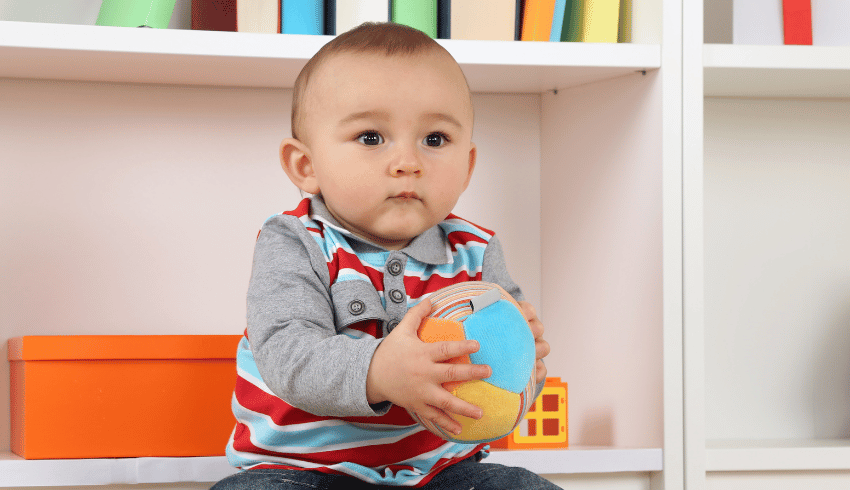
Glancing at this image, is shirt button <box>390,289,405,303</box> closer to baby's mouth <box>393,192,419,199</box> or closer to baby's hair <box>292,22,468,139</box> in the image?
baby's mouth <box>393,192,419,199</box>

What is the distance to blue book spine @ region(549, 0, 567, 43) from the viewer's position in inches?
43.3

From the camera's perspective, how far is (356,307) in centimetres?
78

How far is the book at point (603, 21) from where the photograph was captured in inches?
43.0

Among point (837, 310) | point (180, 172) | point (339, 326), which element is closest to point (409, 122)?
point (339, 326)

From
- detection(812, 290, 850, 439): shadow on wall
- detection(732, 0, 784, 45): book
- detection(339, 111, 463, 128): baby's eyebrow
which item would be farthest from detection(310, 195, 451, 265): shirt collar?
detection(812, 290, 850, 439): shadow on wall

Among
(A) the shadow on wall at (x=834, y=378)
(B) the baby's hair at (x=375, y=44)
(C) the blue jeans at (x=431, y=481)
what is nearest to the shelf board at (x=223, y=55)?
(B) the baby's hair at (x=375, y=44)

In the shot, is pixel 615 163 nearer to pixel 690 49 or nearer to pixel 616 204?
pixel 616 204

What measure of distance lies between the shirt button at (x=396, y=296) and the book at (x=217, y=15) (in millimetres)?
482

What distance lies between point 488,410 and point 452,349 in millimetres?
63

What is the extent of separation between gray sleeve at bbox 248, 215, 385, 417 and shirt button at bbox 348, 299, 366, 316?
0.8 inches

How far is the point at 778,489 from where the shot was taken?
3.49 ft

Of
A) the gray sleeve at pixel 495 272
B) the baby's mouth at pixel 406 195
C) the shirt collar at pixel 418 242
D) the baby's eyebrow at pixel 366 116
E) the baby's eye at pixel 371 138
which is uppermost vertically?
the baby's eyebrow at pixel 366 116

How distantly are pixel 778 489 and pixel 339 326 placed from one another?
645 mm

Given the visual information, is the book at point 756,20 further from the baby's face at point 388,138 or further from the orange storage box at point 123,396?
the orange storage box at point 123,396
